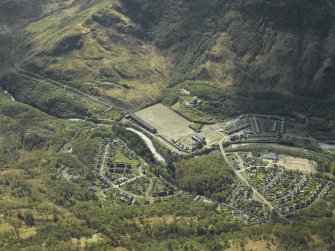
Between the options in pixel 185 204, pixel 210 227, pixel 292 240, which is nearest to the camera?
pixel 292 240

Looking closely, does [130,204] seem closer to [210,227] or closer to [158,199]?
[158,199]

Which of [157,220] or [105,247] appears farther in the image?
[157,220]

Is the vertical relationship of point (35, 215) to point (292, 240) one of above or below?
below

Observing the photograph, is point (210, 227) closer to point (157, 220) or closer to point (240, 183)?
point (157, 220)

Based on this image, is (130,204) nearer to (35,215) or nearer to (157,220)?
(157,220)

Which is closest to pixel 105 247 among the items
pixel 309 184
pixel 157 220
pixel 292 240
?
pixel 157 220

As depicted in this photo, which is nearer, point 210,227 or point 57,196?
point 210,227

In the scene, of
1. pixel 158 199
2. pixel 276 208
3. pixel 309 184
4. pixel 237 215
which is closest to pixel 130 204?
pixel 158 199

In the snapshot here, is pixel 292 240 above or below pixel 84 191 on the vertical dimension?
above

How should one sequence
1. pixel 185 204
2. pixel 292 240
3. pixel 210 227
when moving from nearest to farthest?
pixel 292 240 < pixel 210 227 < pixel 185 204
